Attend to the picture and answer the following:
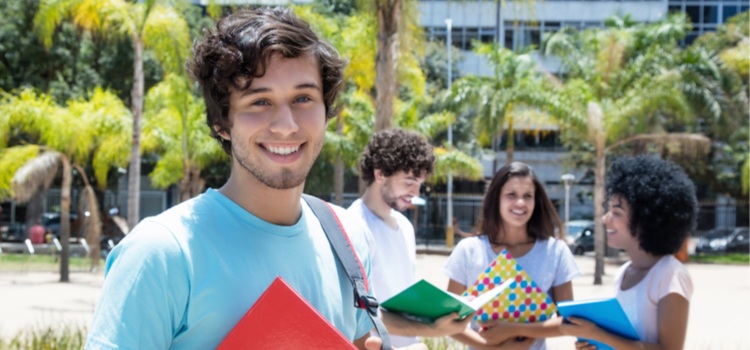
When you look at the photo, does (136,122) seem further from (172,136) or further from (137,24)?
(172,136)

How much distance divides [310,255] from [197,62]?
0.55 meters

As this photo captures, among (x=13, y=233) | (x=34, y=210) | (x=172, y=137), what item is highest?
(x=172, y=137)

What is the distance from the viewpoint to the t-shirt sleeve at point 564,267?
173 inches

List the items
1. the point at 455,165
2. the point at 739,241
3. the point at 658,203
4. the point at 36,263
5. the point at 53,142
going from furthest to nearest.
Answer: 1. the point at 739,241
2. the point at 455,165
3. the point at 36,263
4. the point at 53,142
5. the point at 658,203

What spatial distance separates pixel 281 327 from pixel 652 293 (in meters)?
2.43

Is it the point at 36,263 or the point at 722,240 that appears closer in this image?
the point at 36,263

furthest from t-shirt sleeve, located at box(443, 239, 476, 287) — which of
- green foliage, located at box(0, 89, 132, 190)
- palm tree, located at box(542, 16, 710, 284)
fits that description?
palm tree, located at box(542, 16, 710, 284)

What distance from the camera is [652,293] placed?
3742mm

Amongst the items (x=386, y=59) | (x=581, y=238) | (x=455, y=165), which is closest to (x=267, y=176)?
(x=386, y=59)

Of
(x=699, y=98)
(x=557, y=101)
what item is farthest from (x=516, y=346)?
(x=699, y=98)

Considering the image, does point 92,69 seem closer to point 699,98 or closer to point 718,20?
point 699,98

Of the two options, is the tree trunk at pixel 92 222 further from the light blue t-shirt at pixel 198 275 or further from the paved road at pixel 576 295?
the light blue t-shirt at pixel 198 275

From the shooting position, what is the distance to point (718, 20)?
46125mm

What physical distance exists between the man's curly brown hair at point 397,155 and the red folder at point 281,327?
2.92 meters
